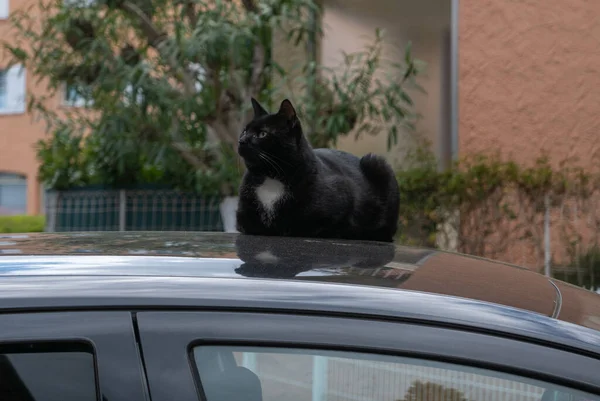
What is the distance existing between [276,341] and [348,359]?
0.42 ft

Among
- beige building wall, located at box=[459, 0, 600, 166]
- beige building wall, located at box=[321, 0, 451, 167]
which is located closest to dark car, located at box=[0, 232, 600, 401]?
beige building wall, located at box=[459, 0, 600, 166]

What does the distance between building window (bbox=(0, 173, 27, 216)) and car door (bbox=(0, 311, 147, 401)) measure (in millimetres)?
22448

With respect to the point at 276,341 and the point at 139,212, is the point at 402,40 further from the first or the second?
the point at 276,341

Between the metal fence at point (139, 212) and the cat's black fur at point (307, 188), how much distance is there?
212 inches

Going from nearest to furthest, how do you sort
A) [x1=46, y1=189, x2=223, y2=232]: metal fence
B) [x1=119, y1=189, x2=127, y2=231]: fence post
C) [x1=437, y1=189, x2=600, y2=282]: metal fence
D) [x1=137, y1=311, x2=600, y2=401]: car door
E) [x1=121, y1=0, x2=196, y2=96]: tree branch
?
[x1=137, y1=311, x2=600, y2=401]: car door, [x1=437, y1=189, x2=600, y2=282]: metal fence, [x1=121, y1=0, x2=196, y2=96]: tree branch, [x1=46, y1=189, x2=223, y2=232]: metal fence, [x1=119, y1=189, x2=127, y2=231]: fence post

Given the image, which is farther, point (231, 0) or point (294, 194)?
point (231, 0)

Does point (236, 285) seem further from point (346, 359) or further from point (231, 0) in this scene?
point (231, 0)

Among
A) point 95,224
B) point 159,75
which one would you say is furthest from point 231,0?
point 95,224

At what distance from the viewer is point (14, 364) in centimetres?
155

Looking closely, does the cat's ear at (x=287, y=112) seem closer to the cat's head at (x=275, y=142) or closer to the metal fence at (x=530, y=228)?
the cat's head at (x=275, y=142)

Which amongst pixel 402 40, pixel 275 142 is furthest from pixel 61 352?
pixel 402 40

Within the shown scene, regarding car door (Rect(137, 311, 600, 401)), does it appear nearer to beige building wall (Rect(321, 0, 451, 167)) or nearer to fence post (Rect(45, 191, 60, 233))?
beige building wall (Rect(321, 0, 451, 167))

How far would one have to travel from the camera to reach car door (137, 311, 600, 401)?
1.49 meters

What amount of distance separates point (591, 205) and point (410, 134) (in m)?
2.25
